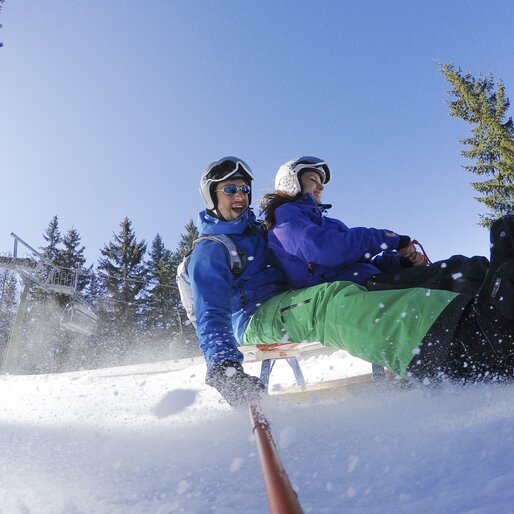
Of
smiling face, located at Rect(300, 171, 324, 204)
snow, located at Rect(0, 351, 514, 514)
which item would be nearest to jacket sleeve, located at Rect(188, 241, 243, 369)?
snow, located at Rect(0, 351, 514, 514)

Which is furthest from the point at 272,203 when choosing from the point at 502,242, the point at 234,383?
the point at 502,242

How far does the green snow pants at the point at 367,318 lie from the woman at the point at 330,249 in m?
0.24

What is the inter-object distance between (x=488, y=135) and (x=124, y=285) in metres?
21.0

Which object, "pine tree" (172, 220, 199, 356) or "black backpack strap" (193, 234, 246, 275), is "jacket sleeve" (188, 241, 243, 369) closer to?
"black backpack strap" (193, 234, 246, 275)

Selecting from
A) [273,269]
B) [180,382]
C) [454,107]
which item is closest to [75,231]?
[454,107]

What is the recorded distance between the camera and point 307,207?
2979mm

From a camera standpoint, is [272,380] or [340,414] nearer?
[340,414]

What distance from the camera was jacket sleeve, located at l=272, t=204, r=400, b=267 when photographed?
2.56 metres

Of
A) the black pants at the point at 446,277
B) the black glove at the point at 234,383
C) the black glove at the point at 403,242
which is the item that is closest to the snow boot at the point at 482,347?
the black pants at the point at 446,277

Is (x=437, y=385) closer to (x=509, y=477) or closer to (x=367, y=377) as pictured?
(x=509, y=477)

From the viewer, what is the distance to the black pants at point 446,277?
2.06m

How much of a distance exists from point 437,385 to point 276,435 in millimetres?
697

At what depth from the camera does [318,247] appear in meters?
2.55

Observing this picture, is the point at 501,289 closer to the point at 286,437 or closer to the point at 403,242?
the point at 286,437
